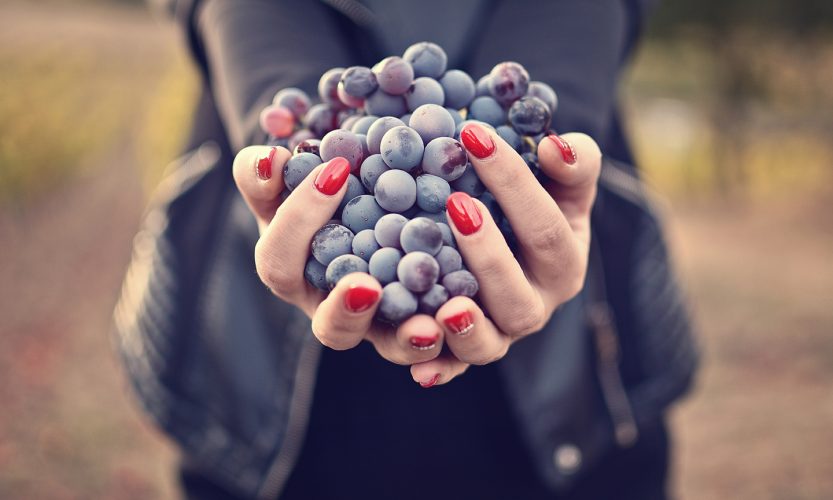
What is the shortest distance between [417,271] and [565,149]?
1.04 feet

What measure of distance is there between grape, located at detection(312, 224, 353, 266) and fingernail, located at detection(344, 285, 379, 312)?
0.08 meters

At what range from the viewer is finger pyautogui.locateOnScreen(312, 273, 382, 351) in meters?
0.85

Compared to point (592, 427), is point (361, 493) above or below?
below

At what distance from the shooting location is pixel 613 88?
147 cm

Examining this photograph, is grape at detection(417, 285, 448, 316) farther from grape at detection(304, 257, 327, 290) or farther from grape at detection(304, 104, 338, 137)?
grape at detection(304, 104, 338, 137)

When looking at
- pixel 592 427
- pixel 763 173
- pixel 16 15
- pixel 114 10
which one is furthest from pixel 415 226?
pixel 114 10

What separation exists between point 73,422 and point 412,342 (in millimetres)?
3602

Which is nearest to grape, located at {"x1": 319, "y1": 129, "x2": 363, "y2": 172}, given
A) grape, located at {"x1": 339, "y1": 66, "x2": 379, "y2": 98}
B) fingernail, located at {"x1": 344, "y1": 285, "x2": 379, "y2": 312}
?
grape, located at {"x1": 339, "y1": 66, "x2": 379, "y2": 98}

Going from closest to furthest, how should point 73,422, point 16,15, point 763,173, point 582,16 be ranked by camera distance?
1. point 582,16
2. point 73,422
3. point 763,173
4. point 16,15

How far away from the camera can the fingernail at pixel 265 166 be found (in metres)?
0.96

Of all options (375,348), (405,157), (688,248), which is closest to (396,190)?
(405,157)

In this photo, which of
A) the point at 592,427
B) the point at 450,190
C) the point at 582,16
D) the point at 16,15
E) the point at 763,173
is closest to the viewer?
the point at 450,190

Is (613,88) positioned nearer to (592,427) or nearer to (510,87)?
(510,87)

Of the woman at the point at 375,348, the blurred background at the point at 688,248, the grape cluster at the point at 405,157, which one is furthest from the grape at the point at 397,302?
the blurred background at the point at 688,248
